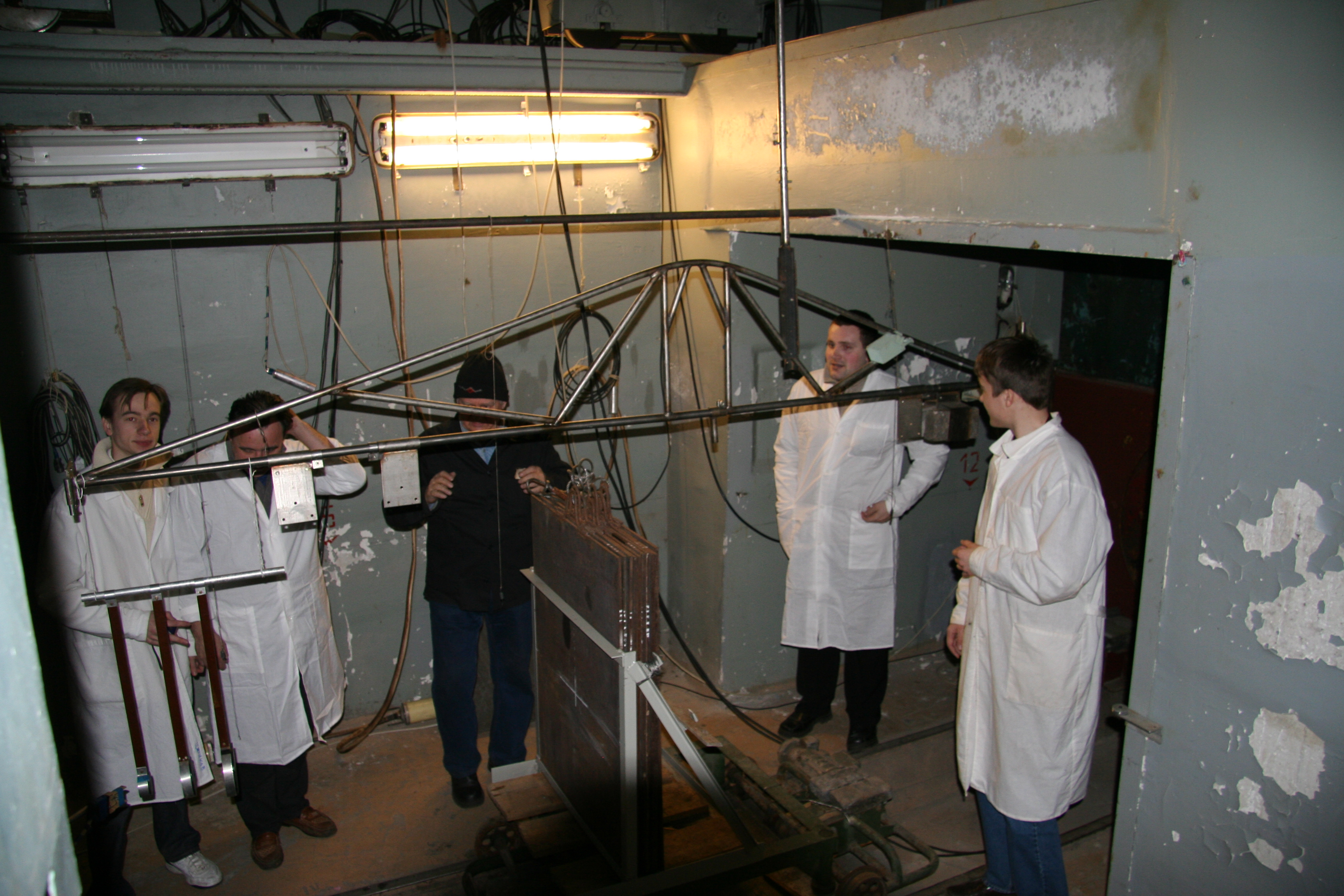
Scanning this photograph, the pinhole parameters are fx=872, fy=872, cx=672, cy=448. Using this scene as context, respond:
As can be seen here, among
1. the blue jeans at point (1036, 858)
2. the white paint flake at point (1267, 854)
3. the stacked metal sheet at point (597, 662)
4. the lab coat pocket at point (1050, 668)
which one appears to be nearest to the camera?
the white paint flake at point (1267, 854)

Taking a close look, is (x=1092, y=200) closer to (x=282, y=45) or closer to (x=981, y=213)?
(x=981, y=213)

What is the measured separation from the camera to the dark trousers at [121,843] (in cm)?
284

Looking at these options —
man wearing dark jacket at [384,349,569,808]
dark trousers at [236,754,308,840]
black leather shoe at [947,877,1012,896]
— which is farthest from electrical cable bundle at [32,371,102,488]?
black leather shoe at [947,877,1012,896]

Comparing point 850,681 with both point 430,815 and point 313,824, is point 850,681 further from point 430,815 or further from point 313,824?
point 313,824

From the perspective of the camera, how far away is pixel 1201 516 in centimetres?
206

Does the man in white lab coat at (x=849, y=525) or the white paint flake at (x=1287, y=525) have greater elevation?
the white paint flake at (x=1287, y=525)

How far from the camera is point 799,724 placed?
4020mm

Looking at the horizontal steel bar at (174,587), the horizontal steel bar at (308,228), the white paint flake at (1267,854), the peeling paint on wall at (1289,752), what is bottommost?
the white paint flake at (1267,854)

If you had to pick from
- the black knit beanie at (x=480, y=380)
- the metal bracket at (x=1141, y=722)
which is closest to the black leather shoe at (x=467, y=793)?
the black knit beanie at (x=480, y=380)

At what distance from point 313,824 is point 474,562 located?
1.19 meters

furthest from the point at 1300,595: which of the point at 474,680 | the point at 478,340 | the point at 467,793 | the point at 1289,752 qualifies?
the point at 467,793

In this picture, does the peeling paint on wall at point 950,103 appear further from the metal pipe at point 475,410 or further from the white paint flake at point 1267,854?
the white paint flake at point 1267,854

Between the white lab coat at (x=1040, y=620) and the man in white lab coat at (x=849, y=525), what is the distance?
0.94 m

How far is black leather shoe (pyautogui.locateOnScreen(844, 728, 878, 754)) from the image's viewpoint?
12.7 ft
